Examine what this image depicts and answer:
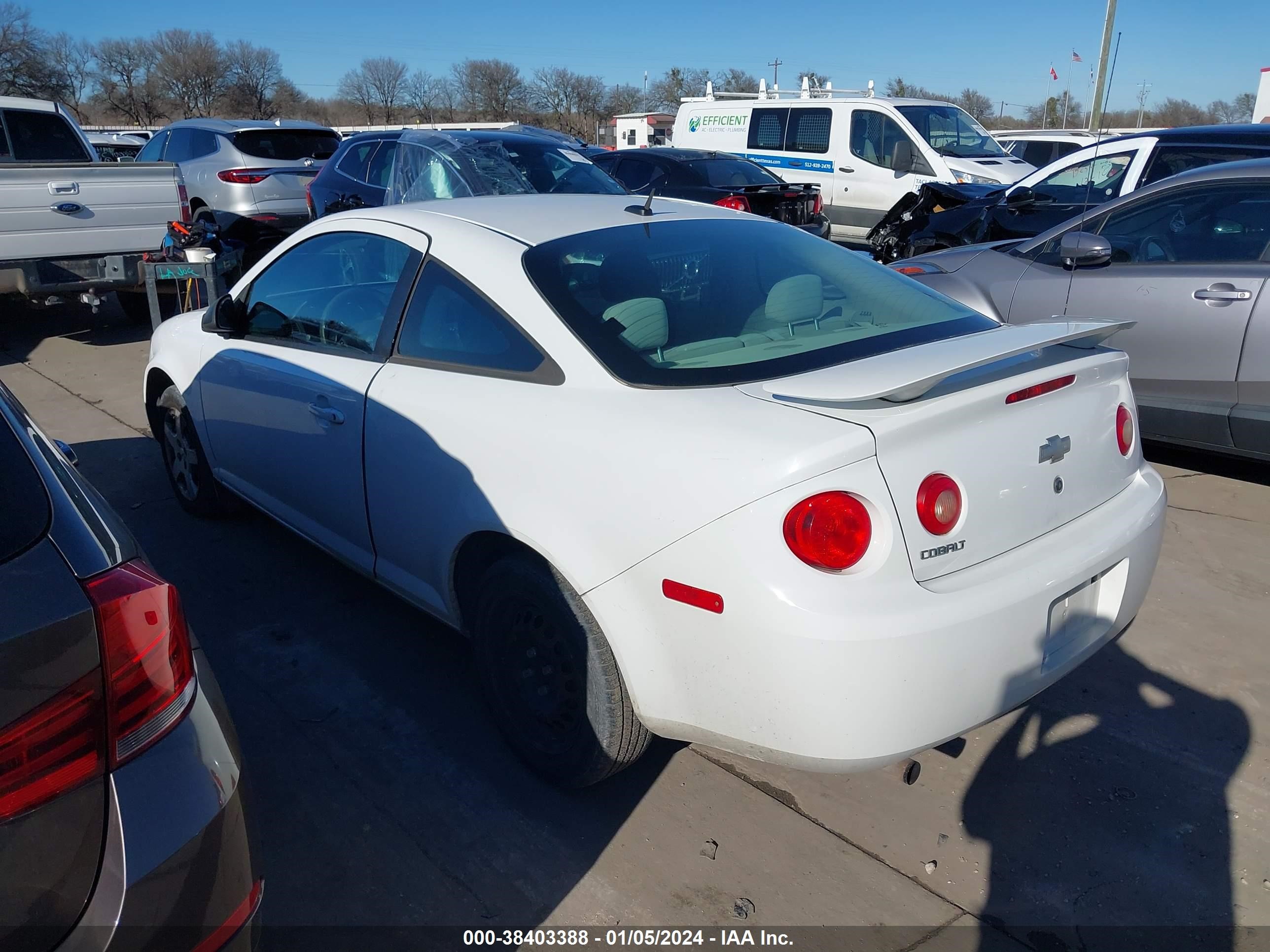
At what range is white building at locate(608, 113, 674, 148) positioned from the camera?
119ft

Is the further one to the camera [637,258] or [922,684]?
[637,258]

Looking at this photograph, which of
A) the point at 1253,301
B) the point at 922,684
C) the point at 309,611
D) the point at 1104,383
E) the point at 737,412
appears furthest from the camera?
the point at 1253,301

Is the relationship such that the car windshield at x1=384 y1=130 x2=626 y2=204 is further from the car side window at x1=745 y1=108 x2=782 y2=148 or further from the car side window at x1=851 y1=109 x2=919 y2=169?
the car side window at x1=745 y1=108 x2=782 y2=148

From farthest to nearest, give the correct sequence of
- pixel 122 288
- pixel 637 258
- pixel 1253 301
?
pixel 122 288, pixel 1253 301, pixel 637 258

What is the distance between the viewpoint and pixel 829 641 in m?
2.13

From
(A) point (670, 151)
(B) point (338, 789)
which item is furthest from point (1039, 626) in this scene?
(A) point (670, 151)

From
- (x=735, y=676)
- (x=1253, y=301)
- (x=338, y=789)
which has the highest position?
(x=1253, y=301)

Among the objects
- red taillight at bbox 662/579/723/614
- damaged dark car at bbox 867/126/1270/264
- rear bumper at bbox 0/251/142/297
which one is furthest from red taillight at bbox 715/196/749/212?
red taillight at bbox 662/579/723/614

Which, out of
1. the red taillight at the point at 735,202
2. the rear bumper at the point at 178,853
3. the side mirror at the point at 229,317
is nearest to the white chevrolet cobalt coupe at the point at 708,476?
the side mirror at the point at 229,317

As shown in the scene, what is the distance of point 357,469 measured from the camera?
3348mm

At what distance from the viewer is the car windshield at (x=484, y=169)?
802 centimetres

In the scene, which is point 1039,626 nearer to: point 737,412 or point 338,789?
point 737,412

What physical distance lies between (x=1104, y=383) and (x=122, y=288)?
8075mm

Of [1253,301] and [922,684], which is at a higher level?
[1253,301]
